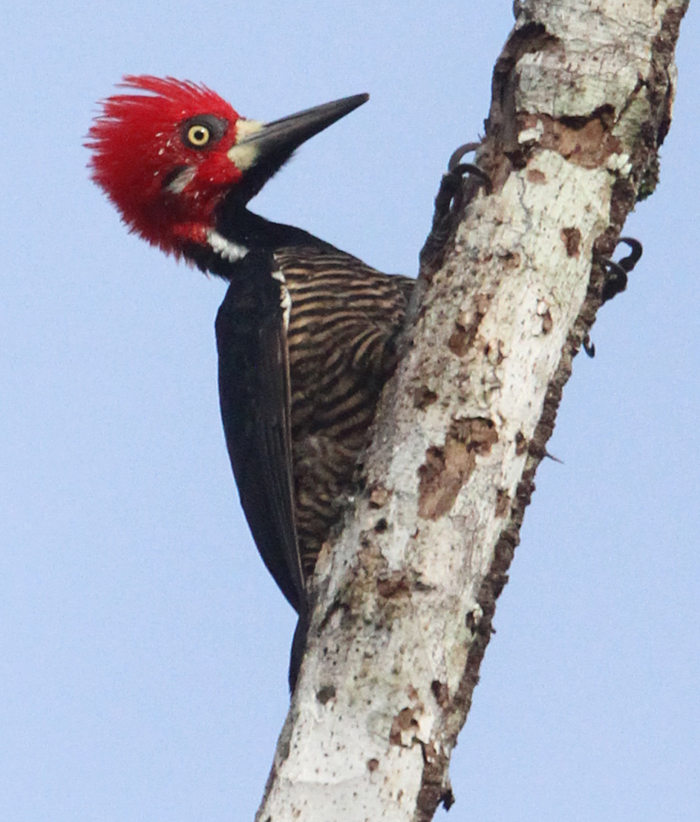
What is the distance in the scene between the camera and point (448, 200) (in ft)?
12.2

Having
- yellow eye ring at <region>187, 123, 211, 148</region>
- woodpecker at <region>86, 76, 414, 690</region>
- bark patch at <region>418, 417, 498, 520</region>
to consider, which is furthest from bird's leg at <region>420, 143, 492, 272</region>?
yellow eye ring at <region>187, 123, 211, 148</region>

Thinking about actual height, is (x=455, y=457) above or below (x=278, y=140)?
below

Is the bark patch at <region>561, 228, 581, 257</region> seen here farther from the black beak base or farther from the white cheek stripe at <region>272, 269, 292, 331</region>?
the black beak base

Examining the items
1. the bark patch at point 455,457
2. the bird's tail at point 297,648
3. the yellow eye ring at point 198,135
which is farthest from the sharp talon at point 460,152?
the yellow eye ring at point 198,135

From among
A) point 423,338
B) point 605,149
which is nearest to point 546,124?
point 605,149

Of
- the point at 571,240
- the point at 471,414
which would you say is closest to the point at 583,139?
the point at 571,240

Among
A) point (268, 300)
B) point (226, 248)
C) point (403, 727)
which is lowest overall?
point (403, 727)

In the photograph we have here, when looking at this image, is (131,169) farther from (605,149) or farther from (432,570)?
(432,570)

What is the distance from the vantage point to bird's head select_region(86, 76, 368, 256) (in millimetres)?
5660

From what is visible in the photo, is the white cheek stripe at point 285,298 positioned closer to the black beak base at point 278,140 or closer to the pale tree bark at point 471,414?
the black beak base at point 278,140

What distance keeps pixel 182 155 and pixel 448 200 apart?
7.65ft

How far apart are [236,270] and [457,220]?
2.15 m

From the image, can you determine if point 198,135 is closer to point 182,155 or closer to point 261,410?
point 182,155

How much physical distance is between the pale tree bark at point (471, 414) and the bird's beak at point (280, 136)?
7.21ft
